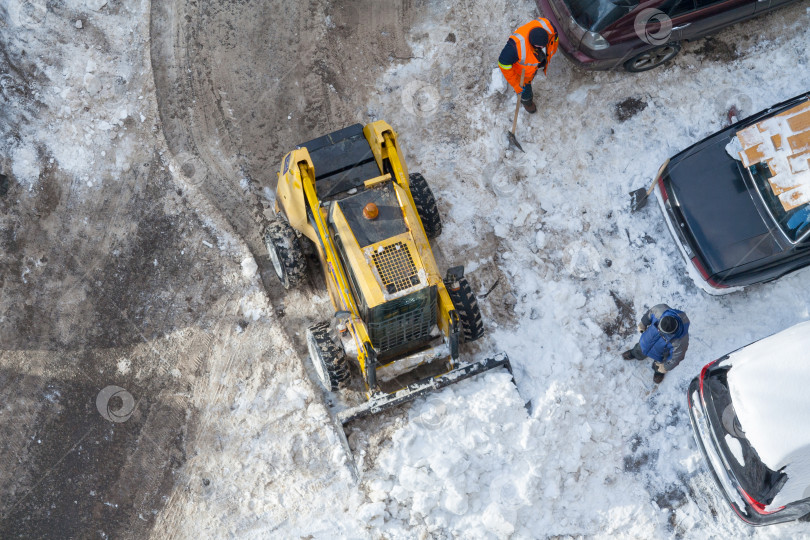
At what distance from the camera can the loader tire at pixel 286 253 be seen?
8.07 m

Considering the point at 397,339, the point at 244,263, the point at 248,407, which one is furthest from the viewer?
the point at 244,263

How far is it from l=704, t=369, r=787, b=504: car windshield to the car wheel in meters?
4.23

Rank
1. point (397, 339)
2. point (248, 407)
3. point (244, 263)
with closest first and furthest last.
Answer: point (397, 339), point (248, 407), point (244, 263)

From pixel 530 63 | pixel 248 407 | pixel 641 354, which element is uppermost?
pixel 530 63

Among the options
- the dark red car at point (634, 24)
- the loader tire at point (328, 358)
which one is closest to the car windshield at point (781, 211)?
the dark red car at point (634, 24)

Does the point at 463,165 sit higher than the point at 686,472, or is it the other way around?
the point at 463,165

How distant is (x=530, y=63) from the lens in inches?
330

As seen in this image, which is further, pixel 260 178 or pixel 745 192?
pixel 260 178

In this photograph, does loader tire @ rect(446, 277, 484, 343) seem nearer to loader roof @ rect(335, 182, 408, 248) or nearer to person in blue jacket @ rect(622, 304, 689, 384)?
loader roof @ rect(335, 182, 408, 248)

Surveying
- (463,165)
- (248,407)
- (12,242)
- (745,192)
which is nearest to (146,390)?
(248,407)

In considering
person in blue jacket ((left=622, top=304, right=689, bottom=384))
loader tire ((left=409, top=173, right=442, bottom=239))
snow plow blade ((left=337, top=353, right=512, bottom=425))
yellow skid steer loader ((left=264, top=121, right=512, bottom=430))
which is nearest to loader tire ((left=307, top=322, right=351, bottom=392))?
yellow skid steer loader ((left=264, top=121, right=512, bottom=430))

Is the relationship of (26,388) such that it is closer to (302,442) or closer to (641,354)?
(302,442)

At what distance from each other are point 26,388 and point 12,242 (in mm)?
1906

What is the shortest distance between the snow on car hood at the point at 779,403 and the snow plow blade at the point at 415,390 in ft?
8.12
